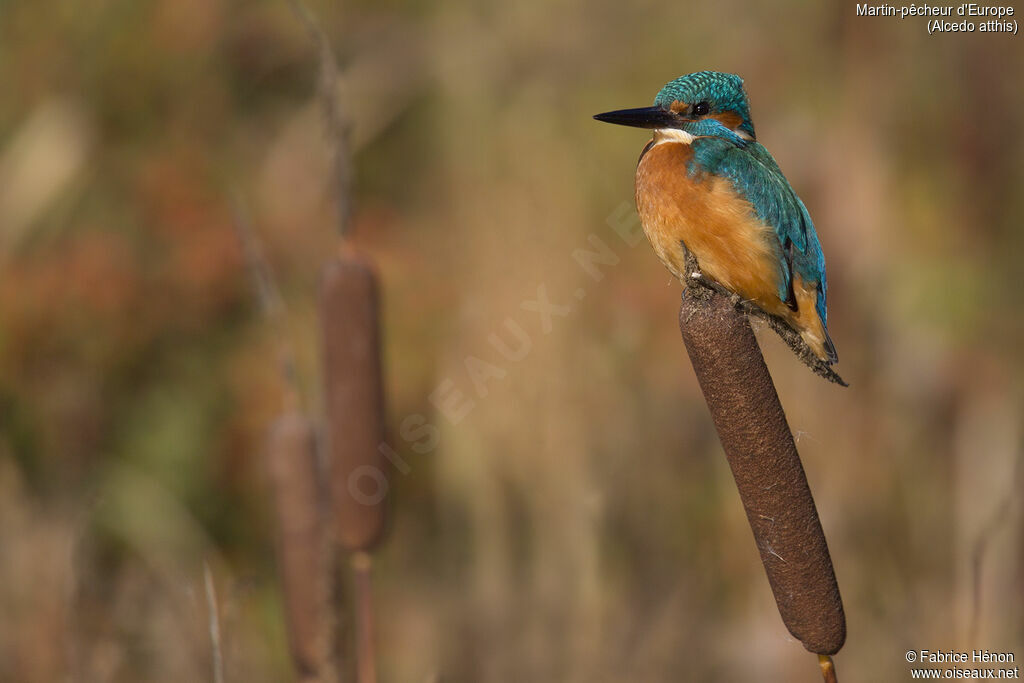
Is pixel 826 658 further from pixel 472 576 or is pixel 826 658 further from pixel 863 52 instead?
pixel 863 52

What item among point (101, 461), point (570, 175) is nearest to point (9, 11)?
point (101, 461)

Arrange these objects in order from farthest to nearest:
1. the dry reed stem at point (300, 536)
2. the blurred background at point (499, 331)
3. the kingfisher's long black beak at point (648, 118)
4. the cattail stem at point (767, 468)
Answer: the blurred background at point (499, 331), the dry reed stem at point (300, 536), the kingfisher's long black beak at point (648, 118), the cattail stem at point (767, 468)

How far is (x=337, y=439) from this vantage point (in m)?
1.46

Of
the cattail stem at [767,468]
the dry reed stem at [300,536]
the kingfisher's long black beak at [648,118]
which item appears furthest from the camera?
the dry reed stem at [300,536]

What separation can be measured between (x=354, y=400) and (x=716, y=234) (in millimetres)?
528

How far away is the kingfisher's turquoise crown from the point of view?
1.41 meters

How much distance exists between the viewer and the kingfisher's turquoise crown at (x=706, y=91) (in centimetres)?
141

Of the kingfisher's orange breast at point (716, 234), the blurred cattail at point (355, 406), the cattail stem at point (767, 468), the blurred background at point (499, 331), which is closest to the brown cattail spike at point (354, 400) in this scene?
the blurred cattail at point (355, 406)

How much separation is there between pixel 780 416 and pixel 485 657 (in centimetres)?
191

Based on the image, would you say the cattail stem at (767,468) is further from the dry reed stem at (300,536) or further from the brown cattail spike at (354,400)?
the dry reed stem at (300,536)

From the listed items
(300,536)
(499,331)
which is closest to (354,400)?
(300,536)

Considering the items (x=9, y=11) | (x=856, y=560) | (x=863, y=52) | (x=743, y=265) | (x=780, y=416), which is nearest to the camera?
(x=780, y=416)

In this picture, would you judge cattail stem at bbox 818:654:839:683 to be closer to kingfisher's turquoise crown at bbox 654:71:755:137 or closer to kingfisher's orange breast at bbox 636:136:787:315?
kingfisher's orange breast at bbox 636:136:787:315

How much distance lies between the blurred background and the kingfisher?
1.10 meters
